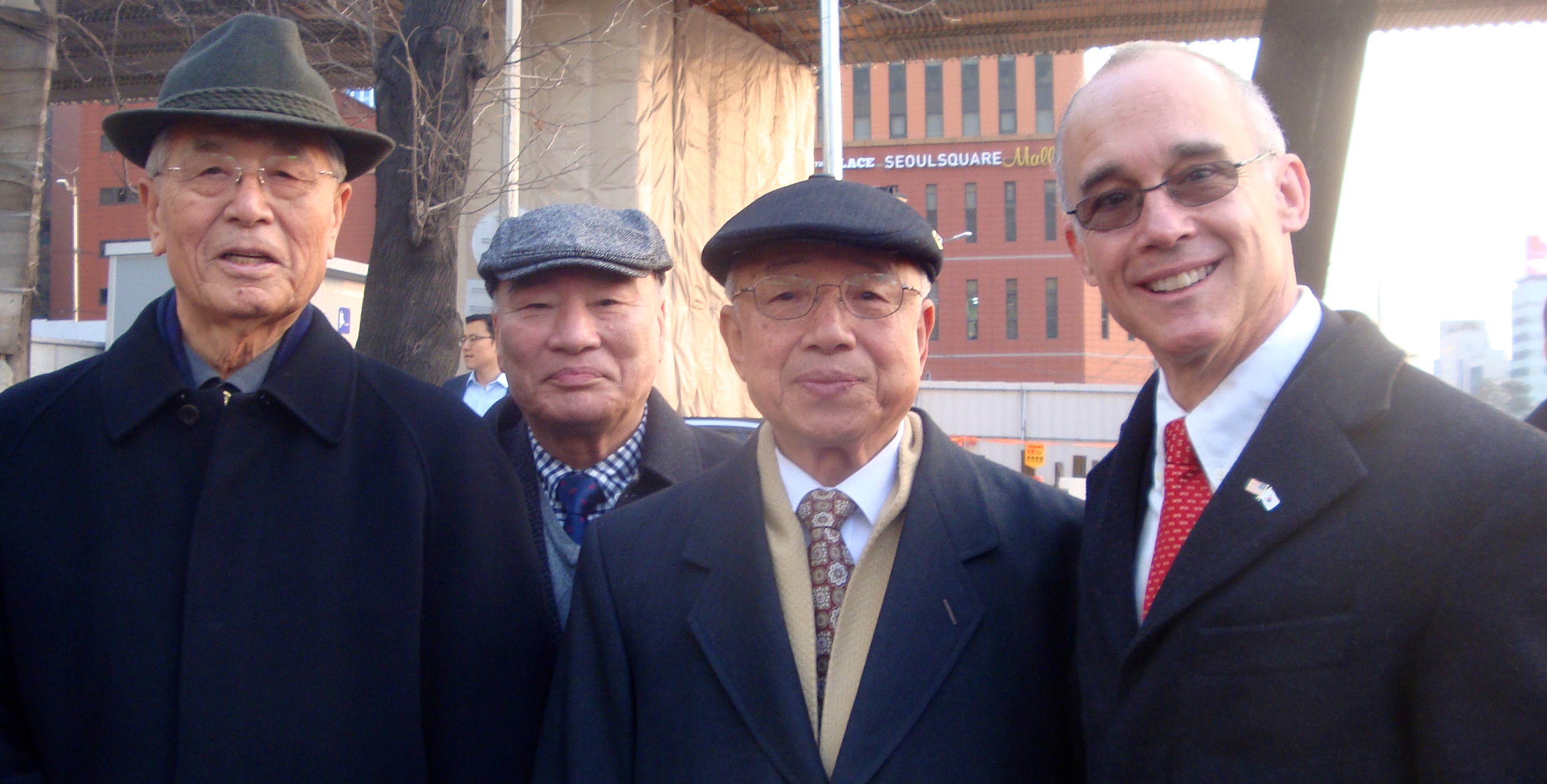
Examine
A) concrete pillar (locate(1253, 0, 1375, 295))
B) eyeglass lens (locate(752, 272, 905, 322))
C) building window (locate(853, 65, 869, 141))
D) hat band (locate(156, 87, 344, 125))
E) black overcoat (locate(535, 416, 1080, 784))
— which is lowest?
black overcoat (locate(535, 416, 1080, 784))

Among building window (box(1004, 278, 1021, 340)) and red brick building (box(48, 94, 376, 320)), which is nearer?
red brick building (box(48, 94, 376, 320))

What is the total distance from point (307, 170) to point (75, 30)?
650 cm

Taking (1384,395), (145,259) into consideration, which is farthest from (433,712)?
(145,259)

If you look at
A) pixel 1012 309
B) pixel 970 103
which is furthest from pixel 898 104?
pixel 1012 309

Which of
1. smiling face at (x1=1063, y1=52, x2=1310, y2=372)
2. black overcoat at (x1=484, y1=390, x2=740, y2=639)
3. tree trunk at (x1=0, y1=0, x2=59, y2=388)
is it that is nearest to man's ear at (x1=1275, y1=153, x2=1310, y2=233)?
smiling face at (x1=1063, y1=52, x2=1310, y2=372)

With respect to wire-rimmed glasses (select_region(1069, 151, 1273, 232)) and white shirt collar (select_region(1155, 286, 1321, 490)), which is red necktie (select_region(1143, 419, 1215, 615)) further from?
wire-rimmed glasses (select_region(1069, 151, 1273, 232))

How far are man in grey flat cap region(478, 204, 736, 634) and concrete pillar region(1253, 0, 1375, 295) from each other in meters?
1.68

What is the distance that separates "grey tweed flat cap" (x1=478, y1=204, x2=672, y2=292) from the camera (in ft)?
8.04

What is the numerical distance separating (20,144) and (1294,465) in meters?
5.51

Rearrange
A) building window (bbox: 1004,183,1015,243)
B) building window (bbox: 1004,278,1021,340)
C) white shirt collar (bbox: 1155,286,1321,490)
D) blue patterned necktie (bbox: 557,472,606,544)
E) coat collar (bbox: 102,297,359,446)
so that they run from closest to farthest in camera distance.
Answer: white shirt collar (bbox: 1155,286,1321,490)
coat collar (bbox: 102,297,359,446)
blue patterned necktie (bbox: 557,472,606,544)
building window (bbox: 1004,278,1021,340)
building window (bbox: 1004,183,1015,243)

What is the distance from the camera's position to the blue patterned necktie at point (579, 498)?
2547 millimetres

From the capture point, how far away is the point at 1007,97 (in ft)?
156

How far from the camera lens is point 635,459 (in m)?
2.66

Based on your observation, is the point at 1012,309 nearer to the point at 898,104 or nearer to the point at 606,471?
the point at 898,104
